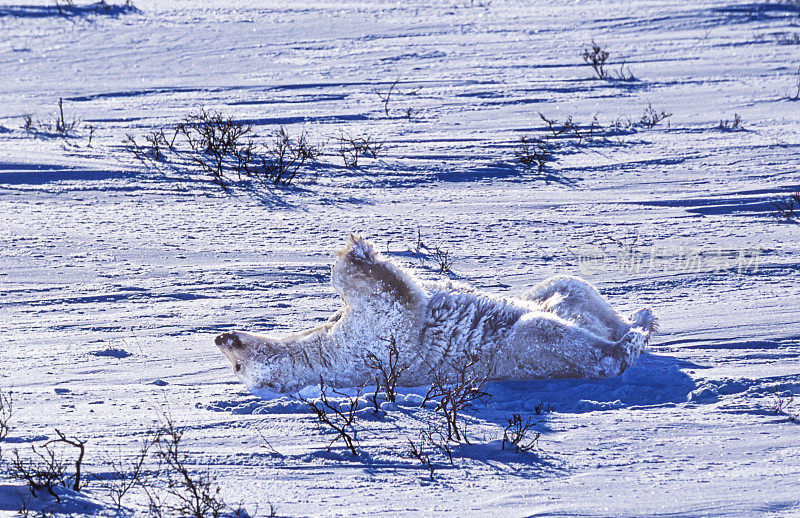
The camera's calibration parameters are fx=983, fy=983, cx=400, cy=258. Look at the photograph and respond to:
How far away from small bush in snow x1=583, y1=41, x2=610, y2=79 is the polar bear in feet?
26.0

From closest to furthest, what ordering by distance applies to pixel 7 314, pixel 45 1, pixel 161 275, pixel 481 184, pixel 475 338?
pixel 475 338 → pixel 7 314 → pixel 161 275 → pixel 481 184 → pixel 45 1

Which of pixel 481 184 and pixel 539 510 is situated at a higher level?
pixel 481 184

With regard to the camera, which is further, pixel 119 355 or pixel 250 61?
pixel 250 61

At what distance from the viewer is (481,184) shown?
8469mm

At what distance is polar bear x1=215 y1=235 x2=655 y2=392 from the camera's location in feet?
15.1

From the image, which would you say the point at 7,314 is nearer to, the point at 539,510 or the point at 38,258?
the point at 38,258

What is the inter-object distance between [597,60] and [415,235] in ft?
21.2

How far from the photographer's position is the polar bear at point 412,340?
4.59m

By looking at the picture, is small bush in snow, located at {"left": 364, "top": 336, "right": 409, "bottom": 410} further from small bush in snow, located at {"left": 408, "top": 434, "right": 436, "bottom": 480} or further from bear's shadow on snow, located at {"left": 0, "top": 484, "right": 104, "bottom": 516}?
bear's shadow on snow, located at {"left": 0, "top": 484, "right": 104, "bottom": 516}

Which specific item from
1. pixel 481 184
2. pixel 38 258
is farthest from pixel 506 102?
pixel 38 258

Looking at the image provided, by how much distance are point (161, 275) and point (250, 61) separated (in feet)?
25.0

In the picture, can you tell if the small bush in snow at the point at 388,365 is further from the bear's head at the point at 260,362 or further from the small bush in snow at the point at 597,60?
the small bush in snow at the point at 597,60

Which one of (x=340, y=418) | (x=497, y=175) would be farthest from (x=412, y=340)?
(x=497, y=175)

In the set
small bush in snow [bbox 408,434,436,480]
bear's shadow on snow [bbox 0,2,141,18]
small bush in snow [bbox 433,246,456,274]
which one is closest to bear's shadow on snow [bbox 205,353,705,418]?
small bush in snow [bbox 408,434,436,480]
